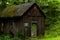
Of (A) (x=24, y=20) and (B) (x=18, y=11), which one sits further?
(B) (x=18, y=11)

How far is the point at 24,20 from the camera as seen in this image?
26.5 m

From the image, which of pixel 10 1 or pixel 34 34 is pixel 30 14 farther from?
pixel 10 1

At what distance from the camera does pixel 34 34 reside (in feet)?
91.7

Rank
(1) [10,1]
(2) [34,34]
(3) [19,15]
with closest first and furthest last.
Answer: (3) [19,15] < (2) [34,34] < (1) [10,1]

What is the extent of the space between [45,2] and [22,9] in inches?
420

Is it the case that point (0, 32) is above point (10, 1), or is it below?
below

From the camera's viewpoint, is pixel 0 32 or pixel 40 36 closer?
pixel 40 36

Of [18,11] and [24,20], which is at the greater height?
[18,11]

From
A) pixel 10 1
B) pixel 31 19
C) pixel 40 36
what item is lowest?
pixel 40 36

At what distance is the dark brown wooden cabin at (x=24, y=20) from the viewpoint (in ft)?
86.3

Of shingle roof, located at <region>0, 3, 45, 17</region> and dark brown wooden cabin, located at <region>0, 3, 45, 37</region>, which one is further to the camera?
shingle roof, located at <region>0, 3, 45, 17</region>

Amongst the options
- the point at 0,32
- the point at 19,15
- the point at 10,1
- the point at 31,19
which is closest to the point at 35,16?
the point at 31,19

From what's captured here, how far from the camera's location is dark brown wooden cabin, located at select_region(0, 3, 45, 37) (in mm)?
26297

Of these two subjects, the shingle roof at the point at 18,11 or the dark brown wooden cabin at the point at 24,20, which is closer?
the dark brown wooden cabin at the point at 24,20
